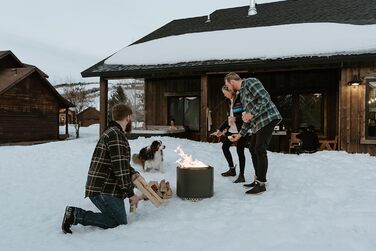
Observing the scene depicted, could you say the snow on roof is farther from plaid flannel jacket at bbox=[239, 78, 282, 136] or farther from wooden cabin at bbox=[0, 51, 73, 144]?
wooden cabin at bbox=[0, 51, 73, 144]

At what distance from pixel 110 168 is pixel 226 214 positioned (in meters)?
1.57

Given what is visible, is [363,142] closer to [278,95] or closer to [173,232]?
[278,95]

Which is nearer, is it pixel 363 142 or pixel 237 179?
pixel 237 179

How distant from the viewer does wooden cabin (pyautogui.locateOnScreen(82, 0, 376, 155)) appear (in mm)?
10086

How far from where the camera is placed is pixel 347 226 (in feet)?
13.1

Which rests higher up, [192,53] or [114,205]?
[192,53]

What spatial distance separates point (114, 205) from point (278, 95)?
34.1 feet

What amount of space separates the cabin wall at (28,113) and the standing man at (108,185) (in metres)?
19.8

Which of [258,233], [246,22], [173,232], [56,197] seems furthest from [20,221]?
[246,22]

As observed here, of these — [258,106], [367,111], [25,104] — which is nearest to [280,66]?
[367,111]

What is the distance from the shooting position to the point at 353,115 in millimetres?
10109

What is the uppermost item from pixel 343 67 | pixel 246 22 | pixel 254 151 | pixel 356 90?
pixel 246 22

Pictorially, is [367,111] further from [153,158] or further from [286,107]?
[153,158]

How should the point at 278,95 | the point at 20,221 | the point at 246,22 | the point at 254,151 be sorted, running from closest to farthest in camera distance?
the point at 20,221 < the point at 254,151 < the point at 278,95 < the point at 246,22
